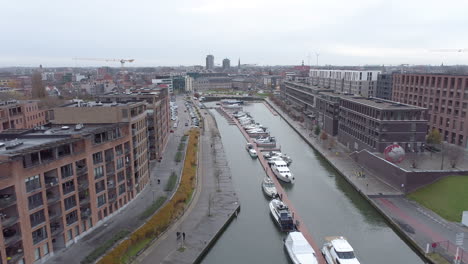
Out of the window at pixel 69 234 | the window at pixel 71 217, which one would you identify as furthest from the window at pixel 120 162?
the window at pixel 69 234

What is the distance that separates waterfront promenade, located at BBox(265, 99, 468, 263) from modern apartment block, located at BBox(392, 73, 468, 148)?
68.3 feet

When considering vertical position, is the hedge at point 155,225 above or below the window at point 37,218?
below

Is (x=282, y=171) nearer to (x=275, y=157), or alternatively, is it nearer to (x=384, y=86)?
(x=275, y=157)

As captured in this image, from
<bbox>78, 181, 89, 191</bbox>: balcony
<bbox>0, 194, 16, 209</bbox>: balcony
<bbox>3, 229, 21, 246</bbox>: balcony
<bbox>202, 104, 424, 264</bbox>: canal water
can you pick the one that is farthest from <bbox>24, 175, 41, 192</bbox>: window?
<bbox>202, 104, 424, 264</bbox>: canal water

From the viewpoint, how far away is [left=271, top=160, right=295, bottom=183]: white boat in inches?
1975

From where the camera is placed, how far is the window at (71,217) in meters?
30.1

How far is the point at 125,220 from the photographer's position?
34906 millimetres

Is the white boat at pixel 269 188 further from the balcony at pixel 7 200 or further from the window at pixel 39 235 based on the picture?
the balcony at pixel 7 200

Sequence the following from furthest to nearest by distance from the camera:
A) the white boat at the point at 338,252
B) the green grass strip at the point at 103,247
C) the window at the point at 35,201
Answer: the white boat at the point at 338,252
the green grass strip at the point at 103,247
the window at the point at 35,201

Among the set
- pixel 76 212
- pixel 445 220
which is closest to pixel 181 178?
pixel 76 212

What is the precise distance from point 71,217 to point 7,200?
22.1ft

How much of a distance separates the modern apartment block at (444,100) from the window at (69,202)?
60.9 m

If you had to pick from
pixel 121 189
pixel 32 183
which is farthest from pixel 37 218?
pixel 121 189

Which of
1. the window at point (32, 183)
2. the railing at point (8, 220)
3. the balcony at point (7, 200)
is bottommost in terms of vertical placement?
the railing at point (8, 220)
